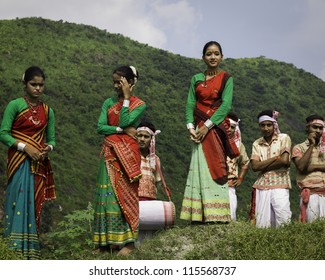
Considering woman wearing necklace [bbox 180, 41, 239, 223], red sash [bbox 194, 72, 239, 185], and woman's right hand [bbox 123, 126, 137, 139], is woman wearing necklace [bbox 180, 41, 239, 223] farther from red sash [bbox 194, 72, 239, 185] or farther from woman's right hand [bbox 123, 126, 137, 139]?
woman's right hand [bbox 123, 126, 137, 139]

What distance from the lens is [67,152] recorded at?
38.2 m

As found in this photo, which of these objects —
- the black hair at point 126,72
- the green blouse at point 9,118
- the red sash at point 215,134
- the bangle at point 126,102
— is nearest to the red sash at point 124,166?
the bangle at point 126,102

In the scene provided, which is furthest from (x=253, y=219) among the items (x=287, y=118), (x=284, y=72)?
(x=284, y=72)

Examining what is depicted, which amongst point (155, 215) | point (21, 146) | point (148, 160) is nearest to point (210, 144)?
point (155, 215)

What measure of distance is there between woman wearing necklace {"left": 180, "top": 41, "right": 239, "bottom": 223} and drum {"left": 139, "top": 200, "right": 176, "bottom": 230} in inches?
13.8

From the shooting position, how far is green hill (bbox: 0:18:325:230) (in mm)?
36775

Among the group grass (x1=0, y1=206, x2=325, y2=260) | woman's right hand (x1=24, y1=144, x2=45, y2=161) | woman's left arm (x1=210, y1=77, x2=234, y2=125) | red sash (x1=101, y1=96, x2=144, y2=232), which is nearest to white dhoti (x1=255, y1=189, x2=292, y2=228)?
grass (x1=0, y1=206, x2=325, y2=260)

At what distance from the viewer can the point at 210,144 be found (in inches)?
323

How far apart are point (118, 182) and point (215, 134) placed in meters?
1.45

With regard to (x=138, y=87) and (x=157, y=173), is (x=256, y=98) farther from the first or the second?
(x=157, y=173)

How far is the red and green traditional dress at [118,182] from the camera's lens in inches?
296

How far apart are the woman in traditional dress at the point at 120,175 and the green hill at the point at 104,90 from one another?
1816 cm

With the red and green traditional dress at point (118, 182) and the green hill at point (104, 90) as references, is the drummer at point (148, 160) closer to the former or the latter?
the red and green traditional dress at point (118, 182)

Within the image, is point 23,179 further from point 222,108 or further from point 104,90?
point 104,90
